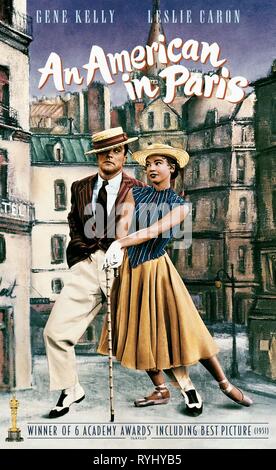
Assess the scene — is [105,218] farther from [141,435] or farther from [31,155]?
[141,435]

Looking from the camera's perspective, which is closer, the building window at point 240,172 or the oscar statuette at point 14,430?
the oscar statuette at point 14,430

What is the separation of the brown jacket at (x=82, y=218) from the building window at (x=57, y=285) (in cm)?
16

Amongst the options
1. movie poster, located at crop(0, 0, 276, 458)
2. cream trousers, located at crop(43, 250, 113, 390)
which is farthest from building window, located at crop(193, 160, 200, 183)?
cream trousers, located at crop(43, 250, 113, 390)

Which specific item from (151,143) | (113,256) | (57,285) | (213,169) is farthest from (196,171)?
(57,285)

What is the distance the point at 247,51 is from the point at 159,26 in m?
0.79

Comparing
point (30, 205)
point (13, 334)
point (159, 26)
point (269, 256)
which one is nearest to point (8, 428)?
point (13, 334)

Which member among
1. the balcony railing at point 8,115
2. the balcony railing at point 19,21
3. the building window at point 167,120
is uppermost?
the balcony railing at point 19,21

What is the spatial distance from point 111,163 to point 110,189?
0.73 feet

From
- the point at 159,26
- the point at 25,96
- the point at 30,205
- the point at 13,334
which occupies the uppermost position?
the point at 159,26

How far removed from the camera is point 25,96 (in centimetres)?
762

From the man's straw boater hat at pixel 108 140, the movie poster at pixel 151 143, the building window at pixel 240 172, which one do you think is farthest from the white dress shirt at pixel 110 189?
the building window at pixel 240 172

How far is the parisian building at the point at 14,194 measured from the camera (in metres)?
7.58

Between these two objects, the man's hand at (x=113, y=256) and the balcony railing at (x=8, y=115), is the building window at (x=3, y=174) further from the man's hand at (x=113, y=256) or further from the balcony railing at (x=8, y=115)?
the man's hand at (x=113, y=256)

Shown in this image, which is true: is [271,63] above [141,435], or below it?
above
